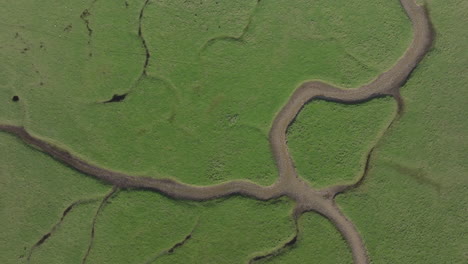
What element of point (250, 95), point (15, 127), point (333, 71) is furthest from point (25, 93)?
point (333, 71)

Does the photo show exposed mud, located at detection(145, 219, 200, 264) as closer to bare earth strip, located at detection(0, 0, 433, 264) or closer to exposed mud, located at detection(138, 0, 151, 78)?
bare earth strip, located at detection(0, 0, 433, 264)

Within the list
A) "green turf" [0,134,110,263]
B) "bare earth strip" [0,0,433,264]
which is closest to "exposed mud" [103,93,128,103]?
"bare earth strip" [0,0,433,264]

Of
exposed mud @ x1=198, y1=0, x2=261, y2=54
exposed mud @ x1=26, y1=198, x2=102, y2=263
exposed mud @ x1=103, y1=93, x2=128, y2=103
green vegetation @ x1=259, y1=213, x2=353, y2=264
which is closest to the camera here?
green vegetation @ x1=259, y1=213, x2=353, y2=264

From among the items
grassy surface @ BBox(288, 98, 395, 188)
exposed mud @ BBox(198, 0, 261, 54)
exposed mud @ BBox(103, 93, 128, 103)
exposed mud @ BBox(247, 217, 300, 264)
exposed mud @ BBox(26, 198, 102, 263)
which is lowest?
exposed mud @ BBox(247, 217, 300, 264)

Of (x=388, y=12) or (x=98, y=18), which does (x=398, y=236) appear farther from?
(x=98, y=18)

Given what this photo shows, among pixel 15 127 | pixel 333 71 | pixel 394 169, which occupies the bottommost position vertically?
pixel 394 169

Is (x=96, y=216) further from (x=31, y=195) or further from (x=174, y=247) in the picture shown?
(x=174, y=247)

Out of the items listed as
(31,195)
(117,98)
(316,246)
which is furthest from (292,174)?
(31,195)
